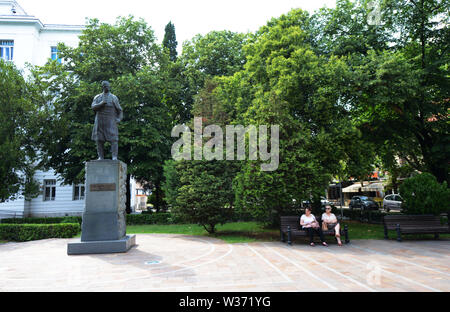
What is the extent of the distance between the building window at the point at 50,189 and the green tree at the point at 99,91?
7.14 meters

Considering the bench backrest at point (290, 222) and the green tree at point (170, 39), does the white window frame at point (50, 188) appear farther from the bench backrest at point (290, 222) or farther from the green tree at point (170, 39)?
the bench backrest at point (290, 222)

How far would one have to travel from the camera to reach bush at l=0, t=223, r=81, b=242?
51.3 feet

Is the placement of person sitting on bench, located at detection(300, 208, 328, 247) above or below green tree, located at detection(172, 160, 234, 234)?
below

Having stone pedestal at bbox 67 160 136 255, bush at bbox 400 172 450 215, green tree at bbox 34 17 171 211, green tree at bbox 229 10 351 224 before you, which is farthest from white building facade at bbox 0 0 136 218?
bush at bbox 400 172 450 215

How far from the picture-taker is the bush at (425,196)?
13391mm

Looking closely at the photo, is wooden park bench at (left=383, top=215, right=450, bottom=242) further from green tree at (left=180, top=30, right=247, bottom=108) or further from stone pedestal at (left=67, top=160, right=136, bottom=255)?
green tree at (left=180, top=30, right=247, bottom=108)

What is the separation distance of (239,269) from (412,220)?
9799 millimetres

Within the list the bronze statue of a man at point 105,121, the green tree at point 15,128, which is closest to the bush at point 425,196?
the bronze statue of a man at point 105,121

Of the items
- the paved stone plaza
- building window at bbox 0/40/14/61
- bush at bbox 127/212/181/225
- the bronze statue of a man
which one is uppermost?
building window at bbox 0/40/14/61

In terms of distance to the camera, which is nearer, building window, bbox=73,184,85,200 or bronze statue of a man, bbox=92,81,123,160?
bronze statue of a man, bbox=92,81,123,160

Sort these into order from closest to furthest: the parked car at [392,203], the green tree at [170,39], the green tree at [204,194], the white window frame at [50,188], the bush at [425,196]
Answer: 1. the bush at [425,196]
2. the green tree at [204,194]
3. the white window frame at [50,188]
4. the parked car at [392,203]
5. the green tree at [170,39]

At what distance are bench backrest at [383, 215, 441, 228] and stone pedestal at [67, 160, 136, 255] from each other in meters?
11.4

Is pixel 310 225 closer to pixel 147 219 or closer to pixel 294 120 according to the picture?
pixel 294 120

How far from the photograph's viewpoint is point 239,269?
752cm
